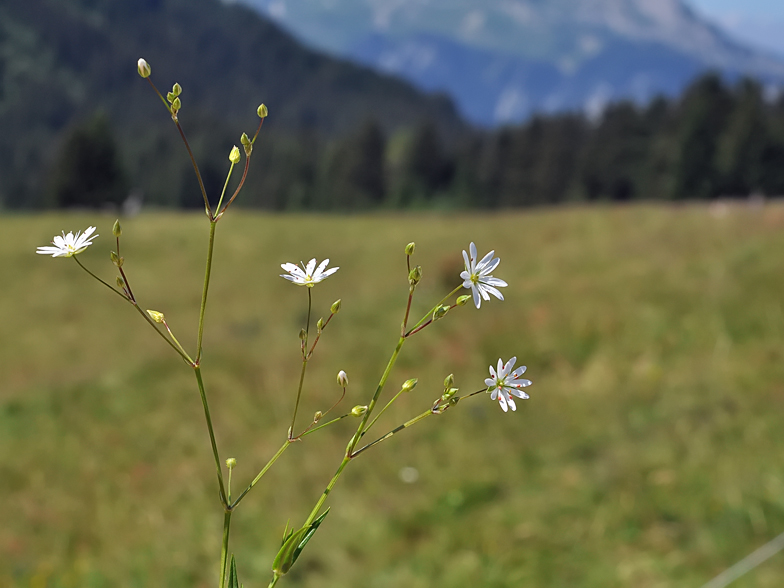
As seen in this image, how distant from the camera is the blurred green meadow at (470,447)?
5.41 meters

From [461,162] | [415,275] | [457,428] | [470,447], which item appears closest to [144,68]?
[415,275]

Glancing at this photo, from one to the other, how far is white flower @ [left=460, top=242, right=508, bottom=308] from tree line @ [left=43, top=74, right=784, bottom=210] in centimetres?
5046

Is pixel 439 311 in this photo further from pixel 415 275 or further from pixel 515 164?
pixel 515 164

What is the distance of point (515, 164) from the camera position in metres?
76.8

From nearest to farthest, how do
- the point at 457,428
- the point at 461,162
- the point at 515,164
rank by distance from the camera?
the point at 457,428, the point at 515,164, the point at 461,162

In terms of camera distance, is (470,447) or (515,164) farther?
(515,164)

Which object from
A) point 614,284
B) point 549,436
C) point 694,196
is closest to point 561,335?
point 614,284

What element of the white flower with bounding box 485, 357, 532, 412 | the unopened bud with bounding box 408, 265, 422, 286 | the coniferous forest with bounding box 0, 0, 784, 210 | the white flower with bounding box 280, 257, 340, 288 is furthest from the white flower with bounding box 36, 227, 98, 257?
the coniferous forest with bounding box 0, 0, 784, 210

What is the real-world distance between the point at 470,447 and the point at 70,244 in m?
6.92

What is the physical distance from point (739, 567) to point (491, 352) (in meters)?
5.78

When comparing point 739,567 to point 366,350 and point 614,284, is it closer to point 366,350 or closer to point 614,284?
point 366,350

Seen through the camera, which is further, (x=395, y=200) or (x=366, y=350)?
(x=395, y=200)

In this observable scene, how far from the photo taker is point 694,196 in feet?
193

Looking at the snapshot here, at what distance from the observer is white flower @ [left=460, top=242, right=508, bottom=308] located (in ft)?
2.32
